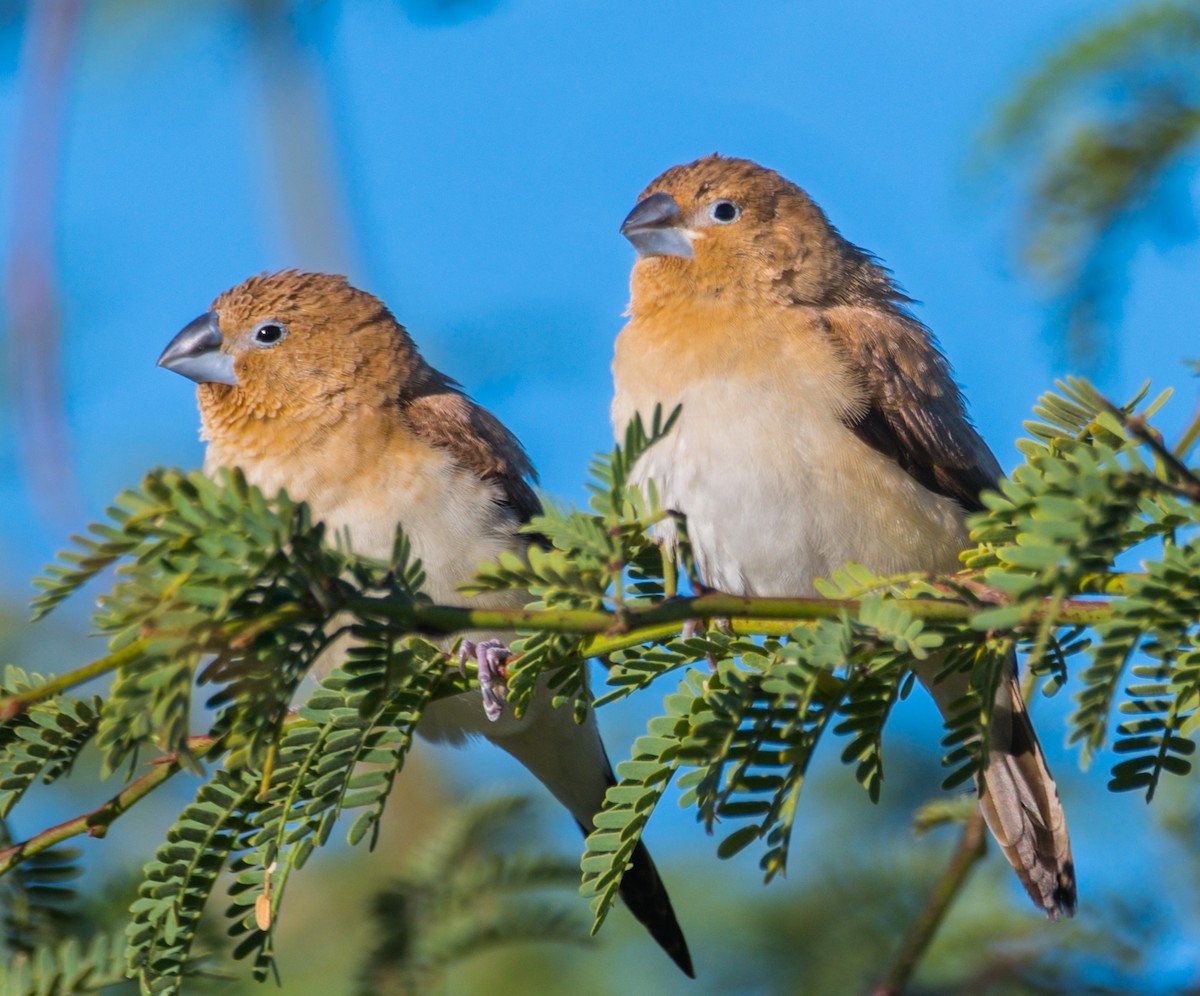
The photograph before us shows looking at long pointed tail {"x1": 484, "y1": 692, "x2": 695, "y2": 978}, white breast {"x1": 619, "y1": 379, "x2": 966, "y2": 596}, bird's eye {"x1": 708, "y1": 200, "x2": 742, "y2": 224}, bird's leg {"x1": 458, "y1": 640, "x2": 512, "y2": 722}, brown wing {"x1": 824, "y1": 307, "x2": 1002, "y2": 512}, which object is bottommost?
bird's leg {"x1": 458, "y1": 640, "x2": 512, "y2": 722}

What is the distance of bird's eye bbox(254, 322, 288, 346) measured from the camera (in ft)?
15.7

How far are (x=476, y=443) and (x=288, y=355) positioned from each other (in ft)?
2.44

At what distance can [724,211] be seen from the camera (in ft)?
15.0

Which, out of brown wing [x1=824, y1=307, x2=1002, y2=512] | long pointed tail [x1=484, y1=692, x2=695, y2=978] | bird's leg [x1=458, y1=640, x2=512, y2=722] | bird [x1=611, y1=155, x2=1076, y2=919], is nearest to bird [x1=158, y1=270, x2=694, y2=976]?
long pointed tail [x1=484, y1=692, x2=695, y2=978]

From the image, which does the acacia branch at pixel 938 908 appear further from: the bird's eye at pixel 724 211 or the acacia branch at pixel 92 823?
the bird's eye at pixel 724 211

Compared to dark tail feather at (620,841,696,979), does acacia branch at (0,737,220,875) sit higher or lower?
lower

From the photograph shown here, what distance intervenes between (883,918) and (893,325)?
1.82 metres

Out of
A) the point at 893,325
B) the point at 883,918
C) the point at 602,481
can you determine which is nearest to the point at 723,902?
the point at 883,918

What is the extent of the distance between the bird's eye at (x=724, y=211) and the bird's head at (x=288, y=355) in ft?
3.90

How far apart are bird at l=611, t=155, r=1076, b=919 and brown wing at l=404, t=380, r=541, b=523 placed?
50 centimetres

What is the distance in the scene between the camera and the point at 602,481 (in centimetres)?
196

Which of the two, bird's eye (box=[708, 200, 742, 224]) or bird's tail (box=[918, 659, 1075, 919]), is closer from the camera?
bird's tail (box=[918, 659, 1075, 919])

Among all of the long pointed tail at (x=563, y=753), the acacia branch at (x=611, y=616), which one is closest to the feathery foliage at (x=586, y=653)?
the acacia branch at (x=611, y=616)

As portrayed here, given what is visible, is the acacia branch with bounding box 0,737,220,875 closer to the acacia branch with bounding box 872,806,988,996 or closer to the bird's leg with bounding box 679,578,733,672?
the bird's leg with bounding box 679,578,733,672
